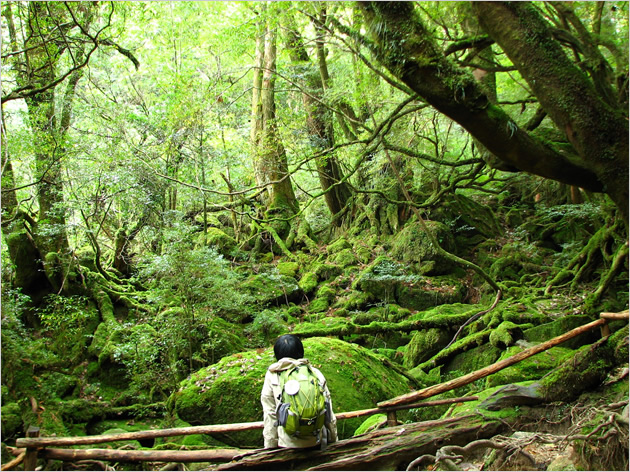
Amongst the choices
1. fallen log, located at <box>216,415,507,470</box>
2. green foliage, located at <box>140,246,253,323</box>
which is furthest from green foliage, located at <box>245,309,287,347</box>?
fallen log, located at <box>216,415,507,470</box>

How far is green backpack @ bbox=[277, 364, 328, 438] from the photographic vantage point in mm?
3467

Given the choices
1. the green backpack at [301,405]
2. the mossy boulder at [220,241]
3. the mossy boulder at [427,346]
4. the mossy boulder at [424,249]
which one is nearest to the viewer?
the green backpack at [301,405]

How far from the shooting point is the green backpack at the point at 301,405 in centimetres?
347

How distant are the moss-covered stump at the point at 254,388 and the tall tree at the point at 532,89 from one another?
3792 millimetres

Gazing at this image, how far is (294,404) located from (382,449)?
1109 millimetres

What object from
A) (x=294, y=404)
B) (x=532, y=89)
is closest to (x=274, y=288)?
(x=294, y=404)

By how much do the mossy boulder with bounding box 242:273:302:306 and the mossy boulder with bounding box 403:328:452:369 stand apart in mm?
4153

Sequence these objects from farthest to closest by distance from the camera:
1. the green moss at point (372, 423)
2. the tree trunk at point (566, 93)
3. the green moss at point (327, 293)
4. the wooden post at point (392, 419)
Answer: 1. the green moss at point (327, 293)
2. the green moss at point (372, 423)
3. the wooden post at point (392, 419)
4. the tree trunk at point (566, 93)

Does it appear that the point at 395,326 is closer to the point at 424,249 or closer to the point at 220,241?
the point at 424,249

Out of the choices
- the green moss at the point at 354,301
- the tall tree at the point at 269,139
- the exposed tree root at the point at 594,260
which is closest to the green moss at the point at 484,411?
the exposed tree root at the point at 594,260

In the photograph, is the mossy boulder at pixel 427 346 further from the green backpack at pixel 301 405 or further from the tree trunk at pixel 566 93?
the green backpack at pixel 301 405

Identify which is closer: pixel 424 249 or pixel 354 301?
pixel 354 301

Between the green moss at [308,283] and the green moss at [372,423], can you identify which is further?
the green moss at [308,283]

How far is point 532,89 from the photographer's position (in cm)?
402
